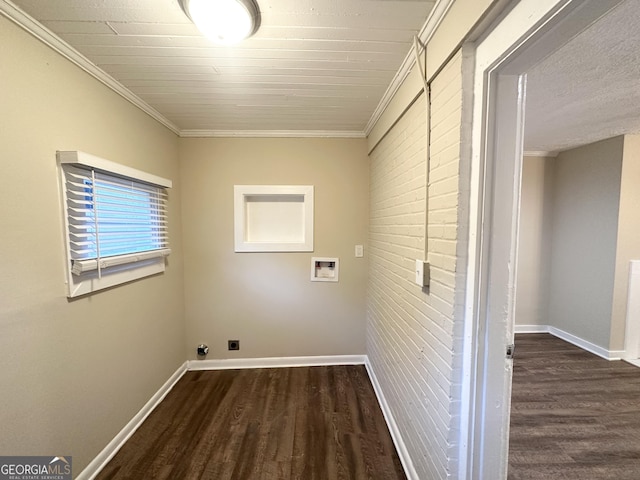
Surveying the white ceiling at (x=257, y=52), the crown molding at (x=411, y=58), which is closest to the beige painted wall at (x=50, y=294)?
the white ceiling at (x=257, y=52)

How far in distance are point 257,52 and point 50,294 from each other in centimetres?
160

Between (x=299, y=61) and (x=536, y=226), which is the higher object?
(x=299, y=61)

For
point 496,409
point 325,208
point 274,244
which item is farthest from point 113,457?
point 325,208

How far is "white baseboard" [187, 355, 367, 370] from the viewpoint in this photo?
2.60 m

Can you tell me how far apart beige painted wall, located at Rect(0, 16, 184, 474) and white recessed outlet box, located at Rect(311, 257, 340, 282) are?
1.52 metres

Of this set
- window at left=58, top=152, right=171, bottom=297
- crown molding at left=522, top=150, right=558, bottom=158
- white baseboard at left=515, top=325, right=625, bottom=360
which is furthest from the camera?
crown molding at left=522, top=150, right=558, bottom=158

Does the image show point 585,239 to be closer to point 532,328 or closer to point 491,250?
point 532,328

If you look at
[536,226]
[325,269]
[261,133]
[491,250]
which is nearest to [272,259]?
[325,269]

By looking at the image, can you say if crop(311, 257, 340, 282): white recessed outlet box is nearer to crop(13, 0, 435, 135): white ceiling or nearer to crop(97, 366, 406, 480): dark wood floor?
crop(97, 366, 406, 480): dark wood floor

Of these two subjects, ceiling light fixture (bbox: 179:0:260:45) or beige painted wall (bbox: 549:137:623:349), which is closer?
ceiling light fixture (bbox: 179:0:260:45)

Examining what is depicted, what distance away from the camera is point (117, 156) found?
1.67 meters

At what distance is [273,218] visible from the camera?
8.64 ft

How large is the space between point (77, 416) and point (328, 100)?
8.14ft

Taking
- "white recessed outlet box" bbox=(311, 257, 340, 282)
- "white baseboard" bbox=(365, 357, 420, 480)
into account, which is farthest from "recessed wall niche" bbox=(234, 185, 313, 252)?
"white baseboard" bbox=(365, 357, 420, 480)
